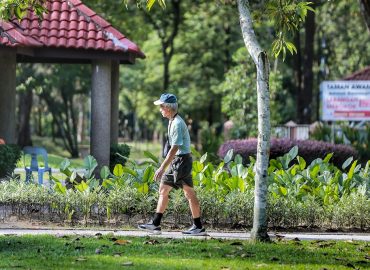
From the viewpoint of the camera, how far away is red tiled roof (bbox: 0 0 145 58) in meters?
18.8

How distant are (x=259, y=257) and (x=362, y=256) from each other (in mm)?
1293

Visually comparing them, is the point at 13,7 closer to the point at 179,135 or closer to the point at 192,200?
the point at 179,135

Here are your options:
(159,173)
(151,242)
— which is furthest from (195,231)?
(151,242)

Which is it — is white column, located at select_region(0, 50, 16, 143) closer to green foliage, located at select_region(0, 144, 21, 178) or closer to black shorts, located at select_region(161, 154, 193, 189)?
green foliage, located at select_region(0, 144, 21, 178)

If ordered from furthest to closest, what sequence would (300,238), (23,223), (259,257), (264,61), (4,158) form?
(4,158)
(23,223)
(300,238)
(264,61)
(259,257)

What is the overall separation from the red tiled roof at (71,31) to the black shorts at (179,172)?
6957 millimetres

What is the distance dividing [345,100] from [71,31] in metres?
11.0

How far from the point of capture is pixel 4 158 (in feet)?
59.3

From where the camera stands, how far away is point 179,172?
1209 cm

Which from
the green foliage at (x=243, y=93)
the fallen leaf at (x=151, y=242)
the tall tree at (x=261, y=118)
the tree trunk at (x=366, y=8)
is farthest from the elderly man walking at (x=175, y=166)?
the green foliage at (x=243, y=93)

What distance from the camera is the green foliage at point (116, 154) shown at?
20156 millimetres

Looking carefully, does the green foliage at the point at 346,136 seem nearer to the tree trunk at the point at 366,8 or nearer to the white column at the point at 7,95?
the tree trunk at the point at 366,8

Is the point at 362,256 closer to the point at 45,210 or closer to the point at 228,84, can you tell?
the point at 45,210

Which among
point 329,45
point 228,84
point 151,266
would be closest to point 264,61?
point 151,266
